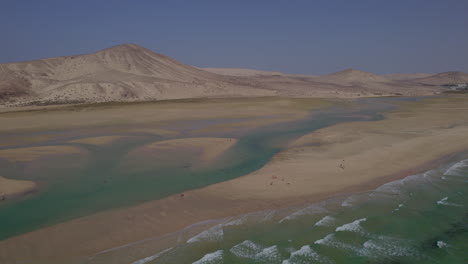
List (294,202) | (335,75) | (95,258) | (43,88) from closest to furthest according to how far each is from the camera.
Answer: (95,258)
(294,202)
(43,88)
(335,75)

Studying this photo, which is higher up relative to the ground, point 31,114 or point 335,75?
point 335,75

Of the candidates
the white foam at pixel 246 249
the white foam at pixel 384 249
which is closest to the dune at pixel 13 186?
the white foam at pixel 246 249

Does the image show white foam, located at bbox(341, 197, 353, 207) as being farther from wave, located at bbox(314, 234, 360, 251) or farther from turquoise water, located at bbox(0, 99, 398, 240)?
turquoise water, located at bbox(0, 99, 398, 240)

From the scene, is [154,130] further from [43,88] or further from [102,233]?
[43,88]

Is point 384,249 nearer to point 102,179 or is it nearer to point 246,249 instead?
point 246,249

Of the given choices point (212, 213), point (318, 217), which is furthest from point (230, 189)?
point (318, 217)

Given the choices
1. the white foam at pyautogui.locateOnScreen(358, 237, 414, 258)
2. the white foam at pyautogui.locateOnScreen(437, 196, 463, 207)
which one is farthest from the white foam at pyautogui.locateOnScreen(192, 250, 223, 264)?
the white foam at pyautogui.locateOnScreen(437, 196, 463, 207)
